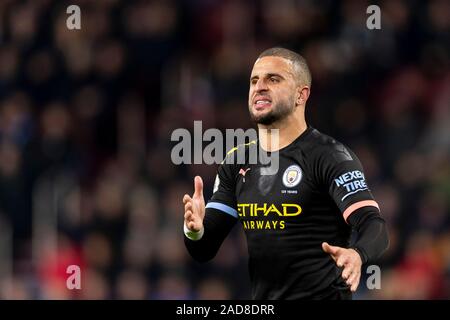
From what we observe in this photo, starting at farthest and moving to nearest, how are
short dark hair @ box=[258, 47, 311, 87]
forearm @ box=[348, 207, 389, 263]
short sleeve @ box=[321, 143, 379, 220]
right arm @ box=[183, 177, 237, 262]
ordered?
right arm @ box=[183, 177, 237, 262]
short dark hair @ box=[258, 47, 311, 87]
short sleeve @ box=[321, 143, 379, 220]
forearm @ box=[348, 207, 389, 263]

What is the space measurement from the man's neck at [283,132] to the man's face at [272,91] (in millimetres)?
52

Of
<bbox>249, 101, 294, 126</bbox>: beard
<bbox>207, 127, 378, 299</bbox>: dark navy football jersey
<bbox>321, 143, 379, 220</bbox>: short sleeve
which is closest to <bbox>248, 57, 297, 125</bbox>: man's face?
<bbox>249, 101, 294, 126</bbox>: beard

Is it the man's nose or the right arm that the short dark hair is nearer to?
the man's nose

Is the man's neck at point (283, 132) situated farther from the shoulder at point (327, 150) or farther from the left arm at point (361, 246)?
the left arm at point (361, 246)

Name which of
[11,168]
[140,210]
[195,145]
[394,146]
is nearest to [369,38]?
[394,146]

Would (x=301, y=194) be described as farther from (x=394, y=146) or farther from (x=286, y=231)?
(x=394, y=146)

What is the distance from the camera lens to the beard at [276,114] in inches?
232

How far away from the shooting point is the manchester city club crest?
19.1 feet

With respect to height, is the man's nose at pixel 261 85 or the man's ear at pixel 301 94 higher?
the man's nose at pixel 261 85

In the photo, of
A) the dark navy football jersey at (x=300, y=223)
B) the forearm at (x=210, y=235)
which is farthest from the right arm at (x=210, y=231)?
the dark navy football jersey at (x=300, y=223)

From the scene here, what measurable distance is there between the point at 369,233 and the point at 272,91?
1048mm

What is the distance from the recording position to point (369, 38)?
11.5m

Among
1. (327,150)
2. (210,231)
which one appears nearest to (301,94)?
(327,150)

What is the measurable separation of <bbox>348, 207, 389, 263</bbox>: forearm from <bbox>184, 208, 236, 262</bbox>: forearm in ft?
3.13
